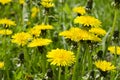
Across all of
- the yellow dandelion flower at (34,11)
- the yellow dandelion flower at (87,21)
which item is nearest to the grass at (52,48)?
the yellow dandelion flower at (34,11)

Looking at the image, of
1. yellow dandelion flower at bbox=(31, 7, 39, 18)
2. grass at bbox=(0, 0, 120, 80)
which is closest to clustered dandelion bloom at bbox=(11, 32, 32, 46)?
grass at bbox=(0, 0, 120, 80)

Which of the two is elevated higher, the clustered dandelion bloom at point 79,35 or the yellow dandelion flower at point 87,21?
the yellow dandelion flower at point 87,21

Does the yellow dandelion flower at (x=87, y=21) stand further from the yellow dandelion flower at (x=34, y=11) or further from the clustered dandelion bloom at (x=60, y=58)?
the yellow dandelion flower at (x=34, y=11)

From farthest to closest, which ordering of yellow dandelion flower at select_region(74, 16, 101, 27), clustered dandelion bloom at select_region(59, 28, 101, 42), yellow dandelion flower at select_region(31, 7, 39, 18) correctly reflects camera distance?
yellow dandelion flower at select_region(31, 7, 39, 18) → yellow dandelion flower at select_region(74, 16, 101, 27) → clustered dandelion bloom at select_region(59, 28, 101, 42)

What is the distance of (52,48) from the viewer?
357 cm

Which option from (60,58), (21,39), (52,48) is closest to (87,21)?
(60,58)

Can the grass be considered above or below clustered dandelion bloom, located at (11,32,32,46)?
below

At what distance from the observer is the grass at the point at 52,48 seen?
2.81 m

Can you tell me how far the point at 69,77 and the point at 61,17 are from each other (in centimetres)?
144

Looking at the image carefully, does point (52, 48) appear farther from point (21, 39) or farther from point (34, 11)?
point (34, 11)

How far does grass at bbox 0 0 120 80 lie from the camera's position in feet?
9.21

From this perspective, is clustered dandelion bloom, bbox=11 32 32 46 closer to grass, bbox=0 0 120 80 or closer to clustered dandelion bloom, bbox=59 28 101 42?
grass, bbox=0 0 120 80

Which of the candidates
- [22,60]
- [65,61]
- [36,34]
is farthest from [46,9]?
[65,61]

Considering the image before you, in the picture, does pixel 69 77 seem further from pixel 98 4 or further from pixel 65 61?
pixel 98 4
